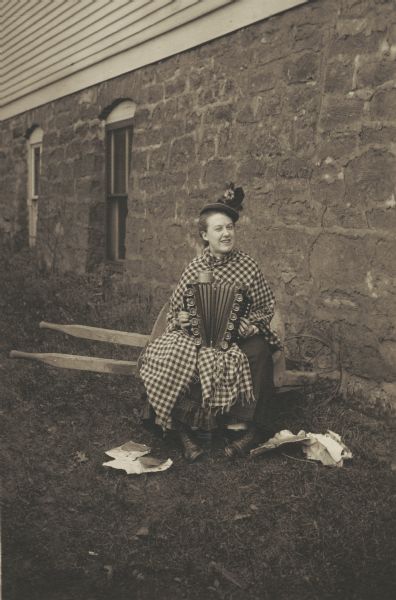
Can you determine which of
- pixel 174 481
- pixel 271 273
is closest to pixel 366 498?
pixel 174 481

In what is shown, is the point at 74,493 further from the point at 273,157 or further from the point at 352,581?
the point at 273,157

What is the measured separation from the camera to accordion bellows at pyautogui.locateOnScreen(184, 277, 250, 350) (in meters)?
4.23

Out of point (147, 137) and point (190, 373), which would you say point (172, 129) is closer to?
point (147, 137)

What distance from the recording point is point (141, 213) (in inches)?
328

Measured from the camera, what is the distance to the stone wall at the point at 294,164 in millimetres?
4789

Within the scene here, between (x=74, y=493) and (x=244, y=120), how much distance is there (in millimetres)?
3928

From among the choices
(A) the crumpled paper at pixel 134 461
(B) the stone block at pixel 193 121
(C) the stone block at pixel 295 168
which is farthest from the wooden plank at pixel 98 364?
(B) the stone block at pixel 193 121

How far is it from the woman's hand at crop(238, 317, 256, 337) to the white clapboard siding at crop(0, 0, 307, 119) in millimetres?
2888

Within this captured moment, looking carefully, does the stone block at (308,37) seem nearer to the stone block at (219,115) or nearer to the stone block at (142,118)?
the stone block at (219,115)

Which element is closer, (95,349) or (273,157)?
(273,157)

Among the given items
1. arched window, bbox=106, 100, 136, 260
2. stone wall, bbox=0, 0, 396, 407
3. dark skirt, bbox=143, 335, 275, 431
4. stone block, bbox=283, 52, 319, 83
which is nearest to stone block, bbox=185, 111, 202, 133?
stone wall, bbox=0, 0, 396, 407

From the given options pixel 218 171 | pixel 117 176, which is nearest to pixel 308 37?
pixel 218 171

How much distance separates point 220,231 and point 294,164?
5.21 feet

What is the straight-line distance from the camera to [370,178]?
4.82m
